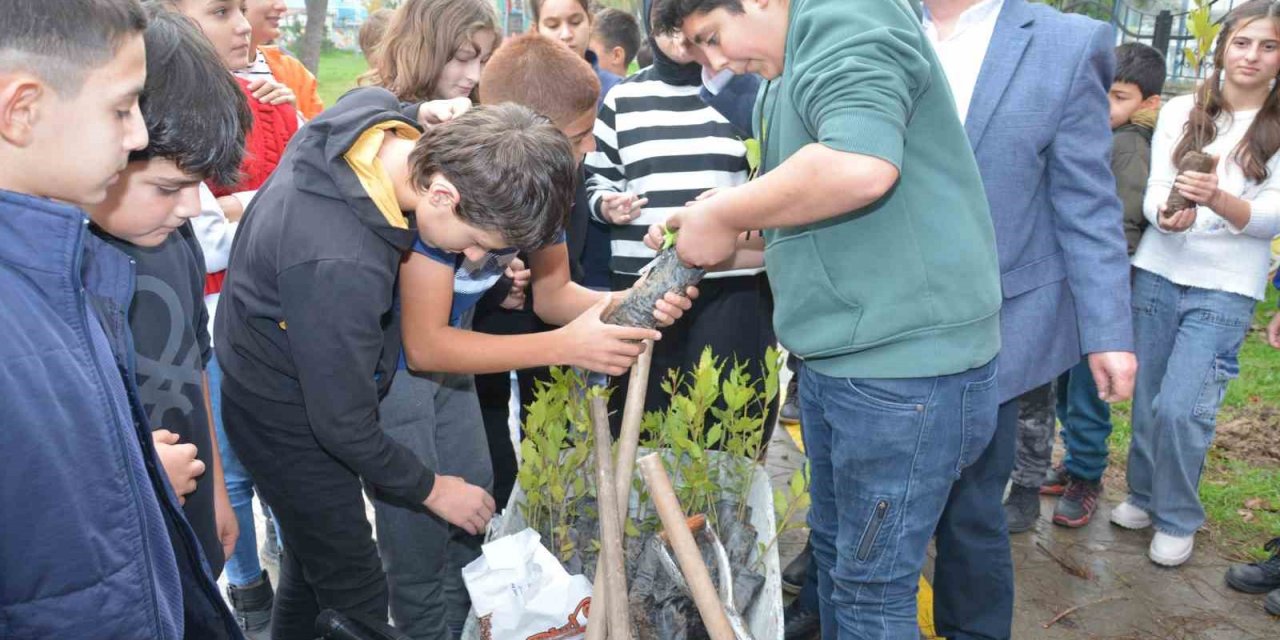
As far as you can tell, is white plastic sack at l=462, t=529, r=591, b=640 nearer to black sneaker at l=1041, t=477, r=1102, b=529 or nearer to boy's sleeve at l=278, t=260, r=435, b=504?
boy's sleeve at l=278, t=260, r=435, b=504

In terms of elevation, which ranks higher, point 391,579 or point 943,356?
point 943,356

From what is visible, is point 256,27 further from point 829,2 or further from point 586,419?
point 829,2

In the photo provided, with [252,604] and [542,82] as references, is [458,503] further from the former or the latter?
[252,604]

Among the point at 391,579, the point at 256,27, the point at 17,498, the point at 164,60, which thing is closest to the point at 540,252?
the point at 391,579

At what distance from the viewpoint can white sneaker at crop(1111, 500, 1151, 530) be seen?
3807 millimetres

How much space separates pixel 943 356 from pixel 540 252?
116cm

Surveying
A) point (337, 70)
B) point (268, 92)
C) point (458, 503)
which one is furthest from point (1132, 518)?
point (337, 70)

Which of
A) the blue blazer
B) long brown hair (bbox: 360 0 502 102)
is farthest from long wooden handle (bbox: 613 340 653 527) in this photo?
long brown hair (bbox: 360 0 502 102)

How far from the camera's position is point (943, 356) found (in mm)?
1857

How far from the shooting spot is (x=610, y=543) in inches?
78.8

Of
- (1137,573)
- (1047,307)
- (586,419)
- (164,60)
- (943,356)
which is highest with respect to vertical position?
(164,60)

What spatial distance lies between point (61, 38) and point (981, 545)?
2339 mm

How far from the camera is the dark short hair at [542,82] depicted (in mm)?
2502

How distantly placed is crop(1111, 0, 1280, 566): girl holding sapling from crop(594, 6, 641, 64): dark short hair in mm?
3021
